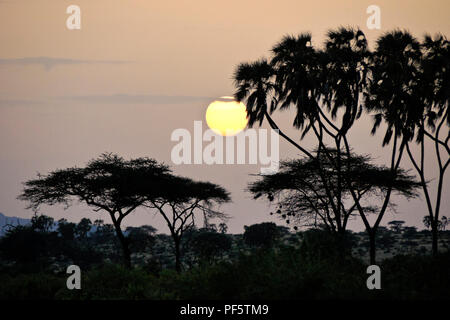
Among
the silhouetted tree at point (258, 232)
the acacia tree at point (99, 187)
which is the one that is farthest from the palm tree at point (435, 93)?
the silhouetted tree at point (258, 232)

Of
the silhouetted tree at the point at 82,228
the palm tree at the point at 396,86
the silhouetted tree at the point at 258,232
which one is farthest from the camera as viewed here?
the silhouetted tree at the point at 82,228

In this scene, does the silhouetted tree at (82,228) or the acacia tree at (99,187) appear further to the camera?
the silhouetted tree at (82,228)

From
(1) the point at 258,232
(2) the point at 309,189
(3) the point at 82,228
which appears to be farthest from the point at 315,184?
(3) the point at 82,228

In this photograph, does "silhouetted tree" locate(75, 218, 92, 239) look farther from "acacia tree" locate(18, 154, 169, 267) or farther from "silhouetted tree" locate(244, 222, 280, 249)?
"acacia tree" locate(18, 154, 169, 267)

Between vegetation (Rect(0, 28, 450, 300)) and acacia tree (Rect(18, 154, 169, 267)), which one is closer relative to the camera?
vegetation (Rect(0, 28, 450, 300))

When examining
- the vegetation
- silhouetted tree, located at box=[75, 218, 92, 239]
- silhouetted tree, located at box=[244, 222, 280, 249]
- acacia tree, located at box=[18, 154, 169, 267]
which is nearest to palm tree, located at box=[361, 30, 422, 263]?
the vegetation

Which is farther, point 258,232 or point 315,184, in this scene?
point 258,232

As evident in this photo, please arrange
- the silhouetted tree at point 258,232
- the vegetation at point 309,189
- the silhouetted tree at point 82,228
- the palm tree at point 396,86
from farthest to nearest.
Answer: the silhouetted tree at point 82,228, the silhouetted tree at point 258,232, the palm tree at point 396,86, the vegetation at point 309,189

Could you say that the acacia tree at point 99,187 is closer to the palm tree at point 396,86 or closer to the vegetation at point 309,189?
the vegetation at point 309,189

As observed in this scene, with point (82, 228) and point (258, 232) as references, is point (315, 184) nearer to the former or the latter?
point (258, 232)

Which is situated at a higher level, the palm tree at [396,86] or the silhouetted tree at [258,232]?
the palm tree at [396,86]
